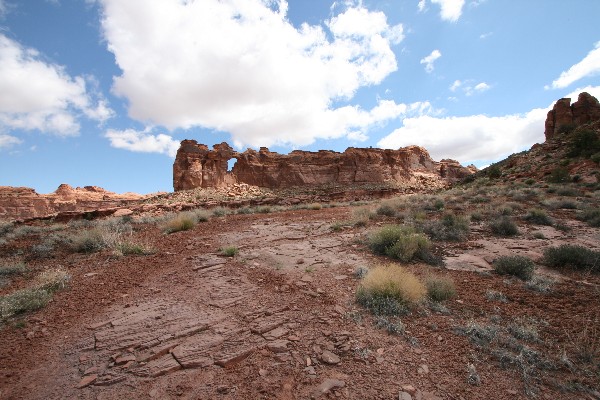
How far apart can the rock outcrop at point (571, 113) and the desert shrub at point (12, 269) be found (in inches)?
2041

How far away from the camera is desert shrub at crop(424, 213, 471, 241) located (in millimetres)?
7961

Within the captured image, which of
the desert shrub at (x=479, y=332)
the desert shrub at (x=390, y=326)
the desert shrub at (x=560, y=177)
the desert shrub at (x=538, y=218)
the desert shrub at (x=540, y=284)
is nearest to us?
the desert shrub at (x=479, y=332)

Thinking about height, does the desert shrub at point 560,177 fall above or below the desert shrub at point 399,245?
above

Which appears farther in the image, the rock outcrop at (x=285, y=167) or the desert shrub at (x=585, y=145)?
the rock outcrop at (x=285, y=167)

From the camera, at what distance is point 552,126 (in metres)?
42.8

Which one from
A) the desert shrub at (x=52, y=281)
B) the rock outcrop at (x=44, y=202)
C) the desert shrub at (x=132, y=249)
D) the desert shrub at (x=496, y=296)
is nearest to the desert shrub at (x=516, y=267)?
the desert shrub at (x=496, y=296)

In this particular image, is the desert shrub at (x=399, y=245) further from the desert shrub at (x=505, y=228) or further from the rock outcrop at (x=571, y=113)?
the rock outcrop at (x=571, y=113)

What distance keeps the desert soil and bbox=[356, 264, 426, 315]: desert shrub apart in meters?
0.16

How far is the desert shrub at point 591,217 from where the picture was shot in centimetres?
911

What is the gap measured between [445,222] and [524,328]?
606cm

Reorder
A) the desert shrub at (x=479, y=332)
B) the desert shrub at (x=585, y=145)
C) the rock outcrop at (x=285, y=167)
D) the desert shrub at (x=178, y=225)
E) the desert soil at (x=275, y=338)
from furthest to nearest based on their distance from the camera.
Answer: the rock outcrop at (x=285, y=167) → the desert shrub at (x=585, y=145) → the desert shrub at (x=178, y=225) → the desert shrub at (x=479, y=332) → the desert soil at (x=275, y=338)

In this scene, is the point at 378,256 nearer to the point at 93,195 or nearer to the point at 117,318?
the point at 117,318

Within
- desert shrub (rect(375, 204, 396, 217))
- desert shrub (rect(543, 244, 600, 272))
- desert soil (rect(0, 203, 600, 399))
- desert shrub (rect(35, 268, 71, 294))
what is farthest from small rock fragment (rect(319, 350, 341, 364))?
desert shrub (rect(375, 204, 396, 217))

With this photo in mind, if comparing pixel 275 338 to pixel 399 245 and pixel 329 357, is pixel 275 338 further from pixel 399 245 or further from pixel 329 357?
pixel 399 245
